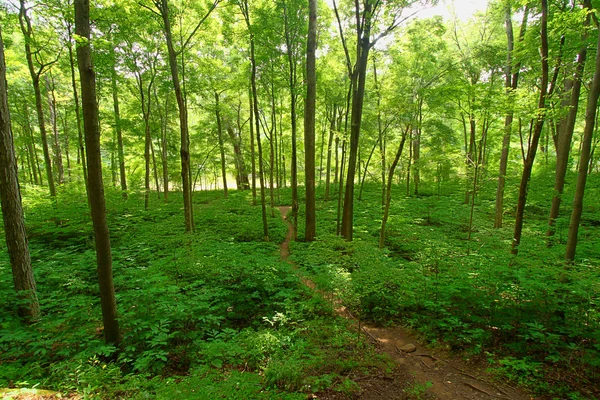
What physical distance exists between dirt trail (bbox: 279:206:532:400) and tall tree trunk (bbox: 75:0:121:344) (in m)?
3.34

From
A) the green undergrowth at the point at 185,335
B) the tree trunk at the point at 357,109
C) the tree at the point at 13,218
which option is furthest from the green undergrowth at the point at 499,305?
the tree at the point at 13,218

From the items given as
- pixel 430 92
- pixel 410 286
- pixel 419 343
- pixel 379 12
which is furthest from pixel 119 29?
pixel 419 343

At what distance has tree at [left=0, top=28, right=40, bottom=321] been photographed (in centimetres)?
448

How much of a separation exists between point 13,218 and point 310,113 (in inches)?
314

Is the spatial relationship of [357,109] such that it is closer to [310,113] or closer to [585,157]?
[310,113]

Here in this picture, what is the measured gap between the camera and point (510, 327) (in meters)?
4.16


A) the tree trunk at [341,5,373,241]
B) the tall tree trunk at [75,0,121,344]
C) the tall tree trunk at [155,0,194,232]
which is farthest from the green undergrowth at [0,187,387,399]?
the tree trunk at [341,5,373,241]

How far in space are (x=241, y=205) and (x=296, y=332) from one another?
13826 millimetres

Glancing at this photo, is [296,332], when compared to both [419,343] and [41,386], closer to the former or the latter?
[419,343]

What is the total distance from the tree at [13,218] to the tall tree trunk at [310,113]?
22.9 ft

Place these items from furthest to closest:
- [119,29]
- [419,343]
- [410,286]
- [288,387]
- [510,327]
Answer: [119,29] → [410,286] → [419,343] → [510,327] → [288,387]

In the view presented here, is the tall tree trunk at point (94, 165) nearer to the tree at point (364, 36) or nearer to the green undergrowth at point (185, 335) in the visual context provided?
the green undergrowth at point (185, 335)

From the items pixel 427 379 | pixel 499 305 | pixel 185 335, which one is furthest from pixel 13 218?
pixel 499 305

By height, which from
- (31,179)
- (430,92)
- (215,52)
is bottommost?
(31,179)
